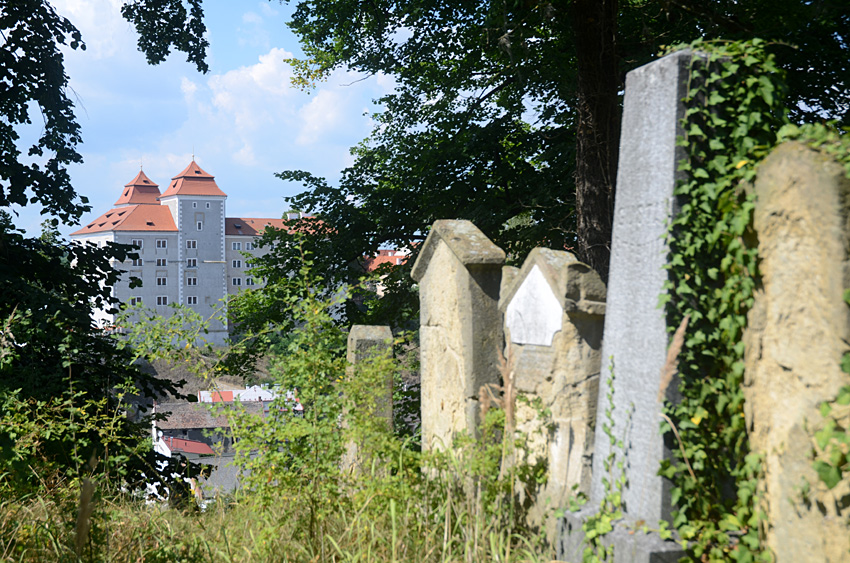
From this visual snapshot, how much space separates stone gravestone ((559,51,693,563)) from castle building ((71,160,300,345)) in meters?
69.5

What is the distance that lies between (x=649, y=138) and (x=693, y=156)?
0.24 m

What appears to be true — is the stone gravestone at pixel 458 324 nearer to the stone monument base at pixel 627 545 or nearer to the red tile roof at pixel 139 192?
the stone monument base at pixel 627 545

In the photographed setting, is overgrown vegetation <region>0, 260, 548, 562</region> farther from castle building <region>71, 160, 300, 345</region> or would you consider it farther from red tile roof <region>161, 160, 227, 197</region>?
red tile roof <region>161, 160, 227, 197</region>

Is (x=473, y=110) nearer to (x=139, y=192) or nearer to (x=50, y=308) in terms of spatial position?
(x=50, y=308)

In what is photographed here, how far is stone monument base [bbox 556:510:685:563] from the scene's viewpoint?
3.27 metres

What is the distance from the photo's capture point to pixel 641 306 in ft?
11.4

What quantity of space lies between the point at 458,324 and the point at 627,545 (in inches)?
72.1

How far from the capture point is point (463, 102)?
1281 cm

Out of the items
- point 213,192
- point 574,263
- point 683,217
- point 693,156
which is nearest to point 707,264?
point 683,217

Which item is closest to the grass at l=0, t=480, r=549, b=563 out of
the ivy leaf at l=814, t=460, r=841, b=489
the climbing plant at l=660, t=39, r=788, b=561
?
the climbing plant at l=660, t=39, r=788, b=561

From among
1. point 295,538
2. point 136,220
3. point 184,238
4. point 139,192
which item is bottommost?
point 295,538

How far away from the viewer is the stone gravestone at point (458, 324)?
4.66 metres

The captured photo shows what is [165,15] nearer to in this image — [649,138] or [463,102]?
[463,102]

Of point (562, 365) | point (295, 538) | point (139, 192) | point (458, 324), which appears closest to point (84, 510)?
point (295, 538)
